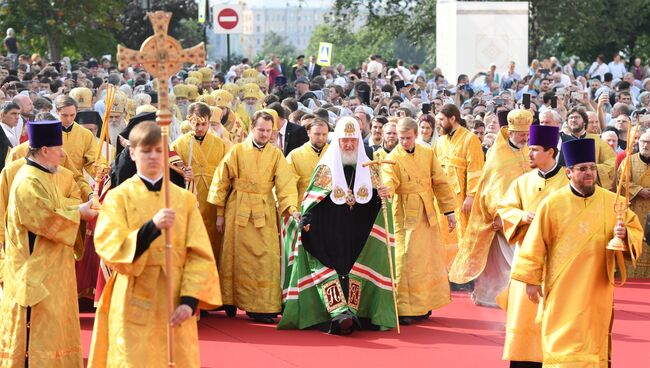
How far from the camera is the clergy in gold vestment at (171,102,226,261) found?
12.4m

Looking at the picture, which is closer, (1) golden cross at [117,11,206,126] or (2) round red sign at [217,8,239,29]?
(1) golden cross at [117,11,206,126]

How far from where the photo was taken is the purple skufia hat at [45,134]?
8.45 metres

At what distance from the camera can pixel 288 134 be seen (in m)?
14.5

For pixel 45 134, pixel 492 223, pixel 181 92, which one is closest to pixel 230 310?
pixel 492 223

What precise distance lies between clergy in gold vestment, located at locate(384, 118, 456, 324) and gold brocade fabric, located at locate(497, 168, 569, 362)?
9.44 ft

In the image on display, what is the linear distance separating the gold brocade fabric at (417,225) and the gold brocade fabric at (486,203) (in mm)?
361

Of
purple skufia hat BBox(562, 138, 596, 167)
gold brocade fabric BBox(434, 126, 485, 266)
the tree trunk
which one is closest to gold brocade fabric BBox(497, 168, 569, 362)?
purple skufia hat BBox(562, 138, 596, 167)

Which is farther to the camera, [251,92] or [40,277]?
[251,92]

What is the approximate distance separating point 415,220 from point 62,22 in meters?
26.7

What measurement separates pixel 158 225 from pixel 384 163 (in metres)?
5.37

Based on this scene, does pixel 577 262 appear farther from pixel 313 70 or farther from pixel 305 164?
pixel 313 70

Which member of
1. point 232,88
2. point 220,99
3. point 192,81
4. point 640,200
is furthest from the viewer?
point 192,81

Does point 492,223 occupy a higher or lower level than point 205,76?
lower

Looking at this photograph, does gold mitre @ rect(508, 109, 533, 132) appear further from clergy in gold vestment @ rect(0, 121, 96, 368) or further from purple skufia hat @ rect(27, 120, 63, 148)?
purple skufia hat @ rect(27, 120, 63, 148)
